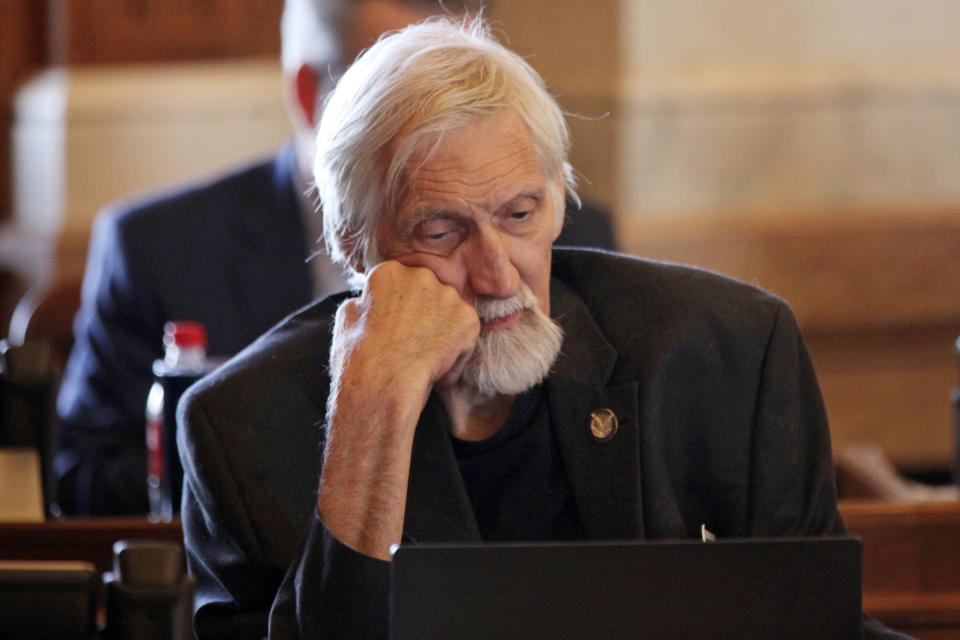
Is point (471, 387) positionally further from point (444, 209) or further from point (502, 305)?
point (444, 209)

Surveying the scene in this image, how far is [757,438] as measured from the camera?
67.5 inches

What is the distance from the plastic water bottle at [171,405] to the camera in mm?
2023

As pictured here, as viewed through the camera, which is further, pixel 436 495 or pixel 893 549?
pixel 893 549

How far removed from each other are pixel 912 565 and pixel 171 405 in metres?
1.16

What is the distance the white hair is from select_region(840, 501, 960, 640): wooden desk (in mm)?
696

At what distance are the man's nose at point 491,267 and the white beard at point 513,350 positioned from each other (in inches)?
0.8

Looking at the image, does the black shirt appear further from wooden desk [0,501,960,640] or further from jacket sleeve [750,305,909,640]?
wooden desk [0,501,960,640]

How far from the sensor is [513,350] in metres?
1.67

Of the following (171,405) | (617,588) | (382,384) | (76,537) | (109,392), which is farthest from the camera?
(109,392)

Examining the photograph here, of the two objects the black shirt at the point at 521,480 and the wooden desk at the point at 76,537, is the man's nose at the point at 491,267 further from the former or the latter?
the wooden desk at the point at 76,537

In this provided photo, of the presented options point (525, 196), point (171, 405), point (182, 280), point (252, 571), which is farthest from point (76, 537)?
point (182, 280)

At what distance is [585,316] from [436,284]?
0.27 m

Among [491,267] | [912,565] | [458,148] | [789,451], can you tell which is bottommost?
[912,565]

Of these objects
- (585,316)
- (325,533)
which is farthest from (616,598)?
(585,316)
